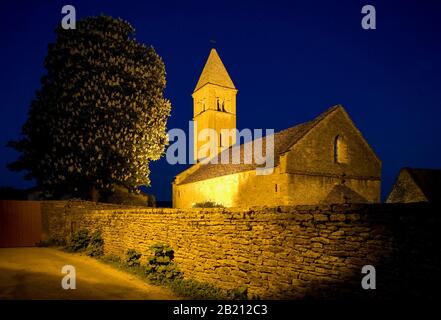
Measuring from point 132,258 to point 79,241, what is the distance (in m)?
5.21

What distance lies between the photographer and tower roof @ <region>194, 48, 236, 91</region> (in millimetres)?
38094

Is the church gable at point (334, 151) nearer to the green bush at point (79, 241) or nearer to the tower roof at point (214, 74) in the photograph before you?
the green bush at point (79, 241)

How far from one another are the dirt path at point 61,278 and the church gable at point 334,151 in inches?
527

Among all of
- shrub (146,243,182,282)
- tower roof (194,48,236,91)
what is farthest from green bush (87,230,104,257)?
tower roof (194,48,236,91)

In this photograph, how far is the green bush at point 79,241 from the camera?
14.8 m

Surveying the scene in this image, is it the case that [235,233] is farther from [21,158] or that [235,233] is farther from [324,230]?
[21,158]

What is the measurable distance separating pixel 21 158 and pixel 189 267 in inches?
577

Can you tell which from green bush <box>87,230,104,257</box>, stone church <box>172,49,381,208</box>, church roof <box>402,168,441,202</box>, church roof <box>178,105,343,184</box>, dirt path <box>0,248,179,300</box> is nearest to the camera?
dirt path <box>0,248,179,300</box>

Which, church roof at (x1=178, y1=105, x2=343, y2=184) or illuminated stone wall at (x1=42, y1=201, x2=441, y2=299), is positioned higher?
church roof at (x1=178, y1=105, x2=343, y2=184)

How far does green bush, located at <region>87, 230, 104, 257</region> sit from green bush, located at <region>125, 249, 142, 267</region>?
300 cm

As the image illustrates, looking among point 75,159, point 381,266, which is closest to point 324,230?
point 381,266

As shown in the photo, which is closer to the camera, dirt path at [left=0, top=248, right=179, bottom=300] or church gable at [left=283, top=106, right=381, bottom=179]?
dirt path at [left=0, top=248, right=179, bottom=300]

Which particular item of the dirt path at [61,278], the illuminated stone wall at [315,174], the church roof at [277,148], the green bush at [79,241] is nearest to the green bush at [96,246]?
the green bush at [79,241]

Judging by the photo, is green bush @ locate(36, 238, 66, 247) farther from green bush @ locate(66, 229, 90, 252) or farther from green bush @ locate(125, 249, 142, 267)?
green bush @ locate(125, 249, 142, 267)
